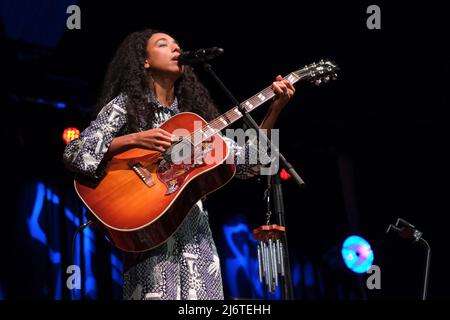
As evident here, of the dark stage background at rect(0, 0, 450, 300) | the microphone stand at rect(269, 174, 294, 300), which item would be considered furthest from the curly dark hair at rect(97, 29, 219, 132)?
the dark stage background at rect(0, 0, 450, 300)

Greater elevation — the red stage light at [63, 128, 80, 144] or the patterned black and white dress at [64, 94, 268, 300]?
the red stage light at [63, 128, 80, 144]

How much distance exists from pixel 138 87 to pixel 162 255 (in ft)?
2.83

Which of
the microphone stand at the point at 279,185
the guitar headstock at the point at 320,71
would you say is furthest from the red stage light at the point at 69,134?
the microphone stand at the point at 279,185

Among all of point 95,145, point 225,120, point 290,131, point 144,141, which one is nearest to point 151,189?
point 144,141

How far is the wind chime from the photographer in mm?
2693

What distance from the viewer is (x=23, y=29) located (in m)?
5.12

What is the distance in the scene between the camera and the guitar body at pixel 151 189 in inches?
109

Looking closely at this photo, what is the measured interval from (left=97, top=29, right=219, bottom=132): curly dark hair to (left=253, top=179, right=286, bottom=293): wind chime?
0.81 m

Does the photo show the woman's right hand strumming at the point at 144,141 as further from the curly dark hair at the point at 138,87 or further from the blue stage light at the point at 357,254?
the blue stage light at the point at 357,254

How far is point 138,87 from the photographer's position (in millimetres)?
3191

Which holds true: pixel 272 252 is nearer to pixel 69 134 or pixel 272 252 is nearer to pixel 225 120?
pixel 225 120

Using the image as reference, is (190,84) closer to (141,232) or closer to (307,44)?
(141,232)

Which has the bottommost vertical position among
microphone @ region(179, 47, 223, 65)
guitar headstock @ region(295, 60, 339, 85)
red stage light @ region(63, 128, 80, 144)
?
microphone @ region(179, 47, 223, 65)

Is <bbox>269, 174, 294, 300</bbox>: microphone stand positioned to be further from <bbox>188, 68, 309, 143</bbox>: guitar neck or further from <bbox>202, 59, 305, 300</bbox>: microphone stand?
<bbox>188, 68, 309, 143</bbox>: guitar neck
